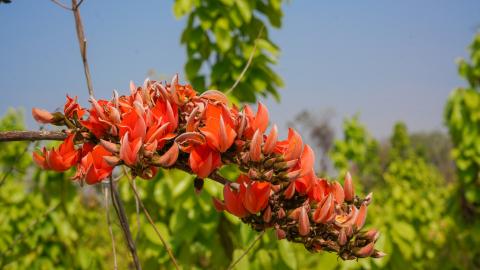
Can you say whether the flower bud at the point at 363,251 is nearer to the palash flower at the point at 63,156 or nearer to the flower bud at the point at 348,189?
the flower bud at the point at 348,189

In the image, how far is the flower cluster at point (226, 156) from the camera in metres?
0.74

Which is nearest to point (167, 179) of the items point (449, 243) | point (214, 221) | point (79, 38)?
point (214, 221)

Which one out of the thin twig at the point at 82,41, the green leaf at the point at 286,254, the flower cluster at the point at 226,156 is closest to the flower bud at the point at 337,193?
the flower cluster at the point at 226,156

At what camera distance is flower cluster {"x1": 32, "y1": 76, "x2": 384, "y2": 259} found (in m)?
0.74

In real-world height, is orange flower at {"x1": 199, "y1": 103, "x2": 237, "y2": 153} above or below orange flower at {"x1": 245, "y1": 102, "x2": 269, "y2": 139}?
below

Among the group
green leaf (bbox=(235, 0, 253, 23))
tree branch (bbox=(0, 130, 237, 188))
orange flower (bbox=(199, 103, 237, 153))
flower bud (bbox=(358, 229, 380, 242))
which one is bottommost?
tree branch (bbox=(0, 130, 237, 188))

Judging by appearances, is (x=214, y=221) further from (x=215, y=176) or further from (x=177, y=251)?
(x=215, y=176)

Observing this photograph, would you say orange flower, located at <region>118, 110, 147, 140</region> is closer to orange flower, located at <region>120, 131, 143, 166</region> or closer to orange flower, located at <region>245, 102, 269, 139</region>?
orange flower, located at <region>120, 131, 143, 166</region>

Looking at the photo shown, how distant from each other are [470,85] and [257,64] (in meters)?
3.12

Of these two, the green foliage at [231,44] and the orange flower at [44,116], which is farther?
the green foliage at [231,44]

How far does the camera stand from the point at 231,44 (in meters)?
3.39

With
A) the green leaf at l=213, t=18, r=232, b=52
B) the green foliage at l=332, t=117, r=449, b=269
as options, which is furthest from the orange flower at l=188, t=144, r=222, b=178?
the green foliage at l=332, t=117, r=449, b=269

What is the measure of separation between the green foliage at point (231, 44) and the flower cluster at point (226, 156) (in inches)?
94.5

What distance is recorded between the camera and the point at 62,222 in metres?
4.38
